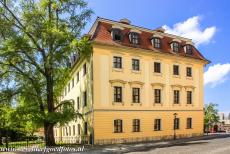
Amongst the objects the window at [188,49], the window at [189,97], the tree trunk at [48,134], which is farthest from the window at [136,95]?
the window at [188,49]

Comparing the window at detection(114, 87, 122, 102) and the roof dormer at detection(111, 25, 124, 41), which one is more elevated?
the roof dormer at detection(111, 25, 124, 41)

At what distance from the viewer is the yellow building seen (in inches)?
1161

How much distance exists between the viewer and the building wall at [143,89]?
2936 cm

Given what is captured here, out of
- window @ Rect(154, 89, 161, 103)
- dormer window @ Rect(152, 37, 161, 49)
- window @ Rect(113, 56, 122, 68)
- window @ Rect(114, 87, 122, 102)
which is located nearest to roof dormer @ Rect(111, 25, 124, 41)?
window @ Rect(113, 56, 122, 68)

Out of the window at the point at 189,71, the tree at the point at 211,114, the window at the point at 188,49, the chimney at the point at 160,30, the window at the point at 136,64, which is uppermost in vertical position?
the chimney at the point at 160,30

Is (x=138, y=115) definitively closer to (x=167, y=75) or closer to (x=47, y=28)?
(x=167, y=75)

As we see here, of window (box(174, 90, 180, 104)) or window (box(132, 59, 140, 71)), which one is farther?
window (box(174, 90, 180, 104))

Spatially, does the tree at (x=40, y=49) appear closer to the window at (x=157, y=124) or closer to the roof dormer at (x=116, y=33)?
the roof dormer at (x=116, y=33)

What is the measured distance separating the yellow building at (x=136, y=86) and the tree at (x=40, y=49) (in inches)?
97.2

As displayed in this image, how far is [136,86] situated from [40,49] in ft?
33.3

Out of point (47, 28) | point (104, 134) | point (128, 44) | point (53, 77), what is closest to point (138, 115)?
point (104, 134)

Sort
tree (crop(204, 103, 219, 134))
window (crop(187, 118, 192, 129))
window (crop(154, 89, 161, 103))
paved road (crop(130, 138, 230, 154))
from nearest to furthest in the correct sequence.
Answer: paved road (crop(130, 138, 230, 154)) → window (crop(154, 89, 161, 103)) → window (crop(187, 118, 192, 129)) → tree (crop(204, 103, 219, 134))

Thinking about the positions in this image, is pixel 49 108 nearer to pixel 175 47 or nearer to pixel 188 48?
pixel 175 47

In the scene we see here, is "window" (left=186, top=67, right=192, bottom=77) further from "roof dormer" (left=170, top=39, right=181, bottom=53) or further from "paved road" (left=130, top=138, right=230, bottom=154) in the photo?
"paved road" (left=130, top=138, right=230, bottom=154)
